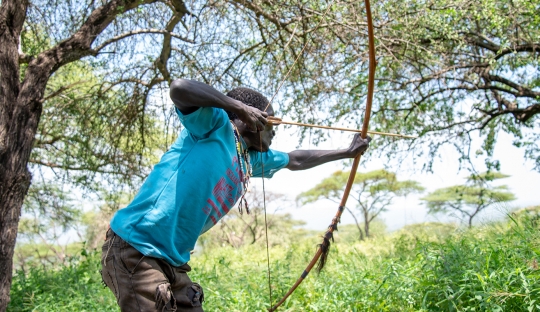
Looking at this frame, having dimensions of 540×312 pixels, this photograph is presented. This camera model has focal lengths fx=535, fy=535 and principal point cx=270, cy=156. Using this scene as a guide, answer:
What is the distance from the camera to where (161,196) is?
208cm

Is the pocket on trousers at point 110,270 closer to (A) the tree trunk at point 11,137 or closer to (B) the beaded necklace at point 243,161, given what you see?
(B) the beaded necklace at point 243,161

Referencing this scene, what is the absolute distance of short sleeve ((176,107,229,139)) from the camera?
2.08 m

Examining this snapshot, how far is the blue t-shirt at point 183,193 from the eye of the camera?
2072 millimetres

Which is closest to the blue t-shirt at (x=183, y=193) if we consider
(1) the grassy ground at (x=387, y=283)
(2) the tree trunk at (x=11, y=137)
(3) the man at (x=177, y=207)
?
(3) the man at (x=177, y=207)

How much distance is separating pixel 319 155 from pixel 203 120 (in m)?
1.14

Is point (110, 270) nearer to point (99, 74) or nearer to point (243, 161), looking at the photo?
point (243, 161)

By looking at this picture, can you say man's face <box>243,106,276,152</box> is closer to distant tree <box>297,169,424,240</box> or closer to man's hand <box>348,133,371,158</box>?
man's hand <box>348,133,371,158</box>

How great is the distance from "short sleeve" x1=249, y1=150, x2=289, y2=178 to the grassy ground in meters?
1.47

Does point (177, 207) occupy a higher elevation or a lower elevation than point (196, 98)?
lower

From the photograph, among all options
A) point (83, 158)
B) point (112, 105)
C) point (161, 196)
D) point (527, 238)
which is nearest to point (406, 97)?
point (527, 238)

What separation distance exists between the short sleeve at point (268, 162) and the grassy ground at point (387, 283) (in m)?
1.47

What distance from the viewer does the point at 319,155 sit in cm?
308

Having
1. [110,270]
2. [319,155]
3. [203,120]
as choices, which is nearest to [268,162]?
[319,155]

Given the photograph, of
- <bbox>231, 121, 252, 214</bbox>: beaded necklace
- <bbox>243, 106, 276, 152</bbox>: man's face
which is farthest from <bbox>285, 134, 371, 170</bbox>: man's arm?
<bbox>231, 121, 252, 214</bbox>: beaded necklace
